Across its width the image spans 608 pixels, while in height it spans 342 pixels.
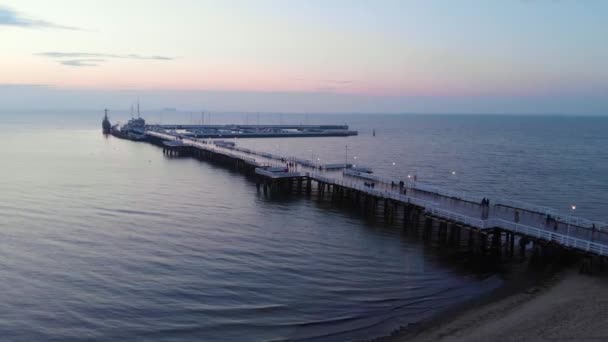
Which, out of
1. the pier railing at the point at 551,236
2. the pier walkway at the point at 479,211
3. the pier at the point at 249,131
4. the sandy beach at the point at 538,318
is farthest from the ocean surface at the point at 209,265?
the pier at the point at 249,131

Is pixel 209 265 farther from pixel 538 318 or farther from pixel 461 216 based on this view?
pixel 538 318

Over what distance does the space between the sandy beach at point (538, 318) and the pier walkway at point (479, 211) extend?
122 inches

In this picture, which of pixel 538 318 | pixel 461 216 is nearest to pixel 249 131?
pixel 461 216

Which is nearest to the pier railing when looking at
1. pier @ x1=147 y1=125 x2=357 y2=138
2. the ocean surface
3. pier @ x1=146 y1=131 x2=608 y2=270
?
pier @ x1=146 y1=131 x2=608 y2=270

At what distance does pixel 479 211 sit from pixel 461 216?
343cm

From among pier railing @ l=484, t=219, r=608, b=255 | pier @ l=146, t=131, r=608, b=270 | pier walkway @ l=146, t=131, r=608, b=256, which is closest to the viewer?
pier railing @ l=484, t=219, r=608, b=255

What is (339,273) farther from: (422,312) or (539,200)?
(539,200)

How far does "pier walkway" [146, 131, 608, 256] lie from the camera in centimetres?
2831

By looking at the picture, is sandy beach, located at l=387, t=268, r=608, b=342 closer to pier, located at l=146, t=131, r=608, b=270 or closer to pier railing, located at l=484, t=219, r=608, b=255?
pier railing, located at l=484, t=219, r=608, b=255

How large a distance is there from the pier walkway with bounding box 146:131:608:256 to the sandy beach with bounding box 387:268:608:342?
10.2 ft

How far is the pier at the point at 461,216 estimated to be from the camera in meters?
28.8

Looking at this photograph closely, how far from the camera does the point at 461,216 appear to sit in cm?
3250

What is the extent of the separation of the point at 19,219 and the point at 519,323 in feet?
119

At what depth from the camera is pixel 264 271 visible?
2856 cm
